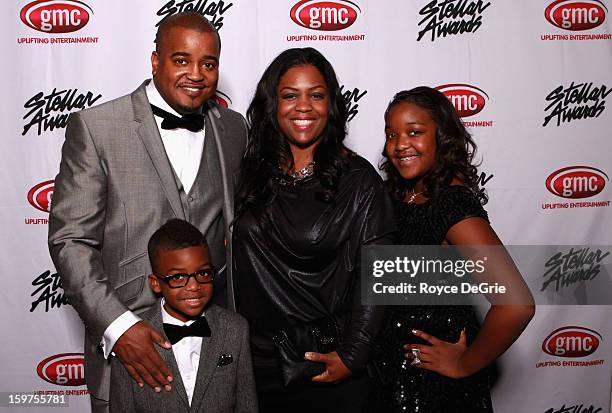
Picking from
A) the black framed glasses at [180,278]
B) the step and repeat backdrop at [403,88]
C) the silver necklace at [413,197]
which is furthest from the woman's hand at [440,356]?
the step and repeat backdrop at [403,88]

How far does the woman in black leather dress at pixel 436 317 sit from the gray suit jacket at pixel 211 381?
0.42 m

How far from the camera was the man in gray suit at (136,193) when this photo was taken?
168 cm

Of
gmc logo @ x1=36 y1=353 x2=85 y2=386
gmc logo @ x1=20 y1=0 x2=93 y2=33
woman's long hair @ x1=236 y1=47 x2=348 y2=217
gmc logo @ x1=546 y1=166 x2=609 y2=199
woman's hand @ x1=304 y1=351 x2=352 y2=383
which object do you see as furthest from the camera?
gmc logo @ x1=546 y1=166 x2=609 y2=199

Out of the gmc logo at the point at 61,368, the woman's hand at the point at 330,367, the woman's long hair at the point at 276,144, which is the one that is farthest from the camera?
the gmc logo at the point at 61,368

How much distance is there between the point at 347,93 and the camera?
2908 mm

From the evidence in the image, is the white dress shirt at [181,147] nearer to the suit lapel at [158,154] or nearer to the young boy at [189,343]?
the suit lapel at [158,154]

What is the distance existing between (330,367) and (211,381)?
0.32 meters

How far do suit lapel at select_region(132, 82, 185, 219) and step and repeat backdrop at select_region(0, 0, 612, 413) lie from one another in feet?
3.55

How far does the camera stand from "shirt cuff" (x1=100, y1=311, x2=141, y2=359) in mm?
1650

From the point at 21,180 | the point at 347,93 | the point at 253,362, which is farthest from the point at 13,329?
the point at 347,93

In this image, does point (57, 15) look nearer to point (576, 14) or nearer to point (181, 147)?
point (181, 147)

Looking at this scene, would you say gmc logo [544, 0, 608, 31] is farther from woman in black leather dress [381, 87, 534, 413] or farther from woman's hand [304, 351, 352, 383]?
woman's hand [304, 351, 352, 383]

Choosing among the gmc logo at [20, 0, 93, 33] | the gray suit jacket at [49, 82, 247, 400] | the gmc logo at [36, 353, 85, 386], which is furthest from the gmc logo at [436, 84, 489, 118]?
the gmc logo at [36, 353, 85, 386]

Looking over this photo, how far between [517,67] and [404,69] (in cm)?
54
